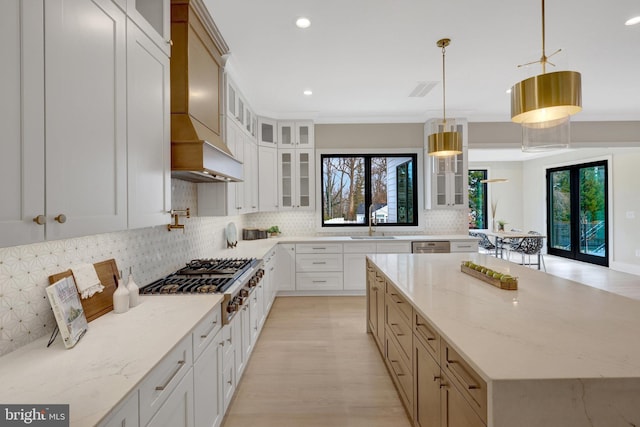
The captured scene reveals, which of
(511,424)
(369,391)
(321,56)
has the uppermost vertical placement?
(321,56)

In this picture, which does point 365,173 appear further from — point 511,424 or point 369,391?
point 511,424

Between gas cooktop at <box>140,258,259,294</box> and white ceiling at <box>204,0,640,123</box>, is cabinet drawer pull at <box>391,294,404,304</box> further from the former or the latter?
white ceiling at <box>204,0,640,123</box>

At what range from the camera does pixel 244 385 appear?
254 cm

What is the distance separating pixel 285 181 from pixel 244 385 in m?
3.37

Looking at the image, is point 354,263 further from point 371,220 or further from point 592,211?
point 592,211

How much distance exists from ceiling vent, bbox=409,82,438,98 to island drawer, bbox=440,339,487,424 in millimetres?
3571

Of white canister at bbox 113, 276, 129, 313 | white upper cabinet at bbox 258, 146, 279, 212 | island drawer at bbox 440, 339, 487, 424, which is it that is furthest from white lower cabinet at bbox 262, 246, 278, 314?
island drawer at bbox 440, 339, 487, 424

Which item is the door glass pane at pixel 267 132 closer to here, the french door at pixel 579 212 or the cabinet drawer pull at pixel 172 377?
the cabinet drawer pull at pixel 172 377

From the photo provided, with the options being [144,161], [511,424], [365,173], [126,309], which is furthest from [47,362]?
[365,173]

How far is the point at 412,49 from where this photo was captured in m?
3.18

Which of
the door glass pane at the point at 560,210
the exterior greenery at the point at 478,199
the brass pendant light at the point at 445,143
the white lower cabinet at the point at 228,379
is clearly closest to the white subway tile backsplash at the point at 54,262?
the white lower cabinet at the point at 228,379

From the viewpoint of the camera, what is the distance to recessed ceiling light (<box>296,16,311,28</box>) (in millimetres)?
2677

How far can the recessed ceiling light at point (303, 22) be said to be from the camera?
2.68m

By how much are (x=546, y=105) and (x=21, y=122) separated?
2176 mm
